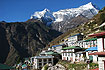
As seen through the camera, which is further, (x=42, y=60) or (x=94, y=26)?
(x=94, y=26)

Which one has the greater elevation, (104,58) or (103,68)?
(104,58)

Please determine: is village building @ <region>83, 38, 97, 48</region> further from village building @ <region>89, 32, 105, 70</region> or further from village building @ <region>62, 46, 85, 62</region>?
village building @ <region>89, 32, 105, 70</region>

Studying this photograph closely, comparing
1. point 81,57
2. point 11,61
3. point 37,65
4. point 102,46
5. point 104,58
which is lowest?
point 11,61

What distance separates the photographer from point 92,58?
1464 inches

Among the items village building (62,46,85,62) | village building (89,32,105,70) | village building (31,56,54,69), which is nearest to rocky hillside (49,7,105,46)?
village building (62,46,85,62)

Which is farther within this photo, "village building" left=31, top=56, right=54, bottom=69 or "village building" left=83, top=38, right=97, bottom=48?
"village building" left=31, top=56, right=54, bottom=69

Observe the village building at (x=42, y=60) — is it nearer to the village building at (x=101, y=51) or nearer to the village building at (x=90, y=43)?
the village building at (x=90, y=43)

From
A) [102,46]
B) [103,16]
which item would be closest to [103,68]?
[102,46]

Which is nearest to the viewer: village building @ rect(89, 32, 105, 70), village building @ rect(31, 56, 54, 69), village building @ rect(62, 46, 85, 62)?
village building @ rect(89, 32, 105, 70)

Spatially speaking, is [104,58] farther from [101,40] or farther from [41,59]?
[41,59]

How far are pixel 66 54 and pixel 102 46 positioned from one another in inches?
1730

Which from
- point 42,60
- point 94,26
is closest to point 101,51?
point 42,60

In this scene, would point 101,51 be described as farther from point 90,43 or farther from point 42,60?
point 42,60

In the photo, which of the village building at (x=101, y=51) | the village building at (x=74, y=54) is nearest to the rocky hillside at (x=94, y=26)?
the village building at (x=74, y=54)
